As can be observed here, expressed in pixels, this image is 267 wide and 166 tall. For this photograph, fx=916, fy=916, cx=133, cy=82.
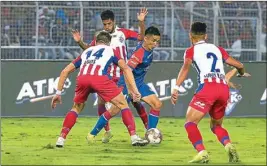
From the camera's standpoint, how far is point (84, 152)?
14.0m

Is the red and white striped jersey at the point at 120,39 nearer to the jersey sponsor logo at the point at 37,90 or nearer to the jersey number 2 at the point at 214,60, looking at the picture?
the jersey number 2 at the point at 214,60

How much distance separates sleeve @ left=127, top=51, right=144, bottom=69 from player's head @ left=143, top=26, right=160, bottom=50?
184 millimetres

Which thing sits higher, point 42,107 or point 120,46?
point 120,46

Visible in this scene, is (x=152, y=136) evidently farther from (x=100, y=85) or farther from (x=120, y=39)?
(x=120, y=39)

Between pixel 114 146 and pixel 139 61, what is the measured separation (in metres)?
1.55

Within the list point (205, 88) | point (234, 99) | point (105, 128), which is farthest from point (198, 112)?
point (234, 99)

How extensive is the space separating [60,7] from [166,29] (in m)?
2.81

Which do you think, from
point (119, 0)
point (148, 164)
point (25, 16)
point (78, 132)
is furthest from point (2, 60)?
point (148, 164)

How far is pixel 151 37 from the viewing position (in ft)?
51.3

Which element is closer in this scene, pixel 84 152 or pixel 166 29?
pixel 84 152

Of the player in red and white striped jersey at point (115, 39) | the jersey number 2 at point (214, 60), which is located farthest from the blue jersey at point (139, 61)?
the jersey number 2 at point (214, 60)

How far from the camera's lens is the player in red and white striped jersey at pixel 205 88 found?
498 inches

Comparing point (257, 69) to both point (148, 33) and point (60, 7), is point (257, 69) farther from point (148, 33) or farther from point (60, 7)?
point (148, 33)

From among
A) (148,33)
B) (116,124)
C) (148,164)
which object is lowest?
(116,124)
